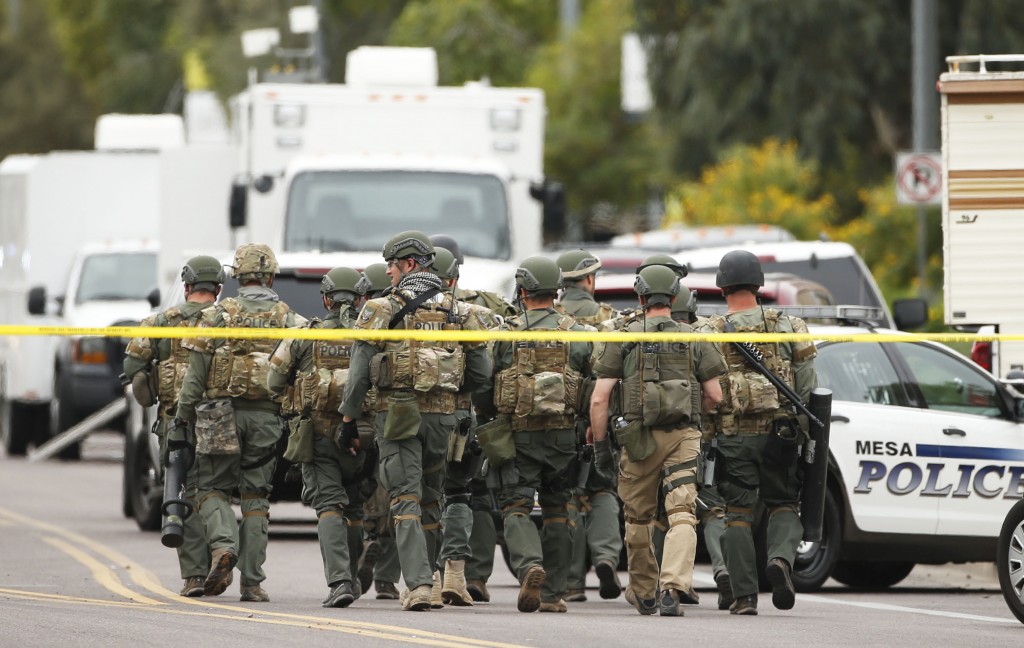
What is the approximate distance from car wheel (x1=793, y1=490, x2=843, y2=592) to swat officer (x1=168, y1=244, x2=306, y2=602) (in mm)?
3401

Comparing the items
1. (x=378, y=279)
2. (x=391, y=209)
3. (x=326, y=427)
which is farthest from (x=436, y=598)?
(x=391, y=209)

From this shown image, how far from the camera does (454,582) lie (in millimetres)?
12492

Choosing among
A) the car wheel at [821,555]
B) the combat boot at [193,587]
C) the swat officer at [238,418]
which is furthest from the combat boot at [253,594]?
the car wheel at [821,555]

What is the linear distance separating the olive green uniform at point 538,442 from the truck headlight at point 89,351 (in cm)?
1325

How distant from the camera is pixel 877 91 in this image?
112ft

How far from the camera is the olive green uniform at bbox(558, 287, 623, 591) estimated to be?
42.5ft

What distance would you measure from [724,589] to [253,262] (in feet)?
10.2

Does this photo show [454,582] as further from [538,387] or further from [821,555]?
[821,555]

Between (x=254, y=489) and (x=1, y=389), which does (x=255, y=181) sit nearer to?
(x=254, y=489)

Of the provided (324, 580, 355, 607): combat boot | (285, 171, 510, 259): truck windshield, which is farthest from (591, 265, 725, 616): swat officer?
(285, 171, 510, 259): truck windshield

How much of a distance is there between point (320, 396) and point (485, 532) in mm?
1404

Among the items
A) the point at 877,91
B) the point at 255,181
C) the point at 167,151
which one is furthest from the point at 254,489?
the point at 877,91

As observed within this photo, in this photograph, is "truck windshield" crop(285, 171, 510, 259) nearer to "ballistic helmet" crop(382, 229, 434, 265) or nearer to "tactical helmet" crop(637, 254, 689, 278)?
"ballistic helmet" crop(382, 229, 434, 265)

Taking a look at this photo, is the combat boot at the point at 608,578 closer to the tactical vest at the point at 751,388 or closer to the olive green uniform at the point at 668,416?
the olive green uniform at the point at 668,416
